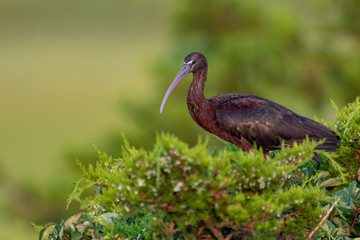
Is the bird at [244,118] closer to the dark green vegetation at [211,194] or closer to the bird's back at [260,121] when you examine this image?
the bird's back at [260,121]

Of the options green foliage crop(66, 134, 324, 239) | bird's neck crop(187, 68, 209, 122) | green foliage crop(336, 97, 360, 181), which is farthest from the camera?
bird's neck crop(187, 68, 209, 122)

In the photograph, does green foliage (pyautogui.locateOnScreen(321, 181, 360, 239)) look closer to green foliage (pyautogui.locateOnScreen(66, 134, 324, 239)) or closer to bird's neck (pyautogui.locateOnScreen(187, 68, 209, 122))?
green foliage (pyautogui.locateOnScreen(66, 134, 324, 239))

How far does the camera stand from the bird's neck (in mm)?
5697

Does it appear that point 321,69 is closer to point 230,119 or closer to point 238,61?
point 238,61

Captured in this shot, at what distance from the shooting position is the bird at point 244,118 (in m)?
5.46

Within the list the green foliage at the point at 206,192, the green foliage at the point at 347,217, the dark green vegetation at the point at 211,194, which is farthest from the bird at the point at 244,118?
the green foliage at the point at 206,192

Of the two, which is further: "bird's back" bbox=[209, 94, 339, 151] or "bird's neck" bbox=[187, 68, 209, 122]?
"bird's neck" bbox=[187, 68, 209, 122]

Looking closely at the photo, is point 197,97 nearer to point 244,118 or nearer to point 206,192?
point 244,118

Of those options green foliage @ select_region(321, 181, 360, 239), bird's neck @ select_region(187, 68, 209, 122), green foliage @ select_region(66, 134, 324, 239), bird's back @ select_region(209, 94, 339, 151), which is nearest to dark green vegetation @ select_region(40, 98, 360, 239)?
green foliage @ select_region(66, 134, 324, 239)

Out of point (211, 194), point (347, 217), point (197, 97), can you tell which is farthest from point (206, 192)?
point (197, 97)

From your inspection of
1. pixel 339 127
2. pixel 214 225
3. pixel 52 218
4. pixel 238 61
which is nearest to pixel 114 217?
pixel 214 225

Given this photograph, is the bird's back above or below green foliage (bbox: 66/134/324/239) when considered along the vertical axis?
above

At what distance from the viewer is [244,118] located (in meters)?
5.57

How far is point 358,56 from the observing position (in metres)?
17.7
